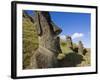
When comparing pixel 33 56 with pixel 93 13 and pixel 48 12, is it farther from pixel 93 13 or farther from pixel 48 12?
pixel 93 13

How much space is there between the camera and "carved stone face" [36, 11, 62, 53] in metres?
1.99

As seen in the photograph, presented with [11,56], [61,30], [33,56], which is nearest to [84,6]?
[61,30]

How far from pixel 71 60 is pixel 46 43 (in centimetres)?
29

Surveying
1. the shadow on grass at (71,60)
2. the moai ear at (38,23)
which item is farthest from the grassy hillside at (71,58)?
the moai ear at (38,23)

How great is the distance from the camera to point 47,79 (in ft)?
6.64

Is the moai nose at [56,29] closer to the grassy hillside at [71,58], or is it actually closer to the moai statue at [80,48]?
the grassy hillside at [71,58]

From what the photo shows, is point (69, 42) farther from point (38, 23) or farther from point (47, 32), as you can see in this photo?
point (38, 23)

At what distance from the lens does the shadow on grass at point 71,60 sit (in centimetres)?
208

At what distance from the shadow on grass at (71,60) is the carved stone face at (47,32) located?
105 mm

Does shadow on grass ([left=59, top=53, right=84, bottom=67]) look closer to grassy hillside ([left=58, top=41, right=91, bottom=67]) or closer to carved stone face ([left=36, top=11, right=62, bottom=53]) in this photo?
grassy hillside ([left=58, top=41, right=91, bottom=67])

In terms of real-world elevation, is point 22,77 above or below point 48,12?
below

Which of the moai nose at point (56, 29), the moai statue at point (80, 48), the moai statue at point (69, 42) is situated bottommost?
the moai statue at point (80, 48)
